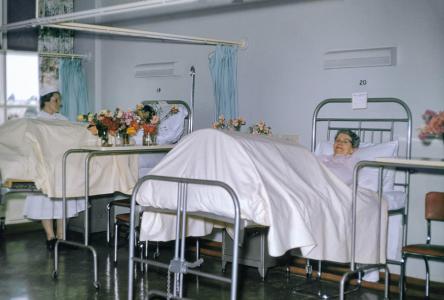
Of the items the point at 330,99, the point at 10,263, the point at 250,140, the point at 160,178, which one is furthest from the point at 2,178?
the point at 330,99

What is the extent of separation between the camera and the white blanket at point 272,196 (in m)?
3.73

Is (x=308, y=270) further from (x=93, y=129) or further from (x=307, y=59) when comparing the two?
(x=93, y=129)

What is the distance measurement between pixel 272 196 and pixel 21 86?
16.9ft

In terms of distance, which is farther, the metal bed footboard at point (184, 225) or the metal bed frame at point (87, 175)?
the metal bed frame at point (87, 175)

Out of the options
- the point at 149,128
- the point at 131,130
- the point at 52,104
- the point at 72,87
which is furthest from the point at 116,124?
the point at 72,87

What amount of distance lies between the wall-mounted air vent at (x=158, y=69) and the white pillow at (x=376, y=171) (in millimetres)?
2785

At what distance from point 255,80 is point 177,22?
4.59ft

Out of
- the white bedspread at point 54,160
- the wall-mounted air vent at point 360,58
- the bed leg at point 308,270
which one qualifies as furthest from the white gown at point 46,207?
the wall-mounted air vent at point 360,58

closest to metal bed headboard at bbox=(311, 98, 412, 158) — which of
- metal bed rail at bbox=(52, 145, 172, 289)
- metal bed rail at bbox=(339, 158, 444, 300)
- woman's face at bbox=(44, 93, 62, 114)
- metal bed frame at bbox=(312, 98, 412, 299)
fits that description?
metal bed frame at bbox=(312, 98, 412, 299)

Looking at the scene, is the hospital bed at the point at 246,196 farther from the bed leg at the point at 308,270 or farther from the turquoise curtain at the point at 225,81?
the turquoise curtain at the point at 225,81

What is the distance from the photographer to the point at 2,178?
17.5 feet

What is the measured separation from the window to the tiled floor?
2.14 meters

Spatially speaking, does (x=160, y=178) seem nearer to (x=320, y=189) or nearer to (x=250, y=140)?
(x=250, y=140)

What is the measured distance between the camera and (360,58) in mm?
5531
